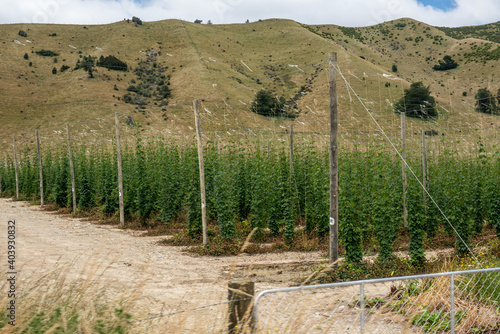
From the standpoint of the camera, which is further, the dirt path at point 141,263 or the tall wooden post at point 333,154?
the tall wooden post at point 333,154

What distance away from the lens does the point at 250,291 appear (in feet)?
10.5

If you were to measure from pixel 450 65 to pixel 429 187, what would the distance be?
75.5 meters

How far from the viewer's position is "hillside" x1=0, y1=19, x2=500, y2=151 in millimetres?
43075

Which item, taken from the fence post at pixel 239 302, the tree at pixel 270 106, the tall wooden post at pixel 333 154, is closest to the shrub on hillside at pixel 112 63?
the tree at pixel 270 106

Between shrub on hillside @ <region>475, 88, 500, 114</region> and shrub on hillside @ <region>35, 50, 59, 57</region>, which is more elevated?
shrub on hillside @ <region>35, 50, 59, 57</region>

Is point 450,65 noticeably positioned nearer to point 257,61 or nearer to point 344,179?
point 257,61

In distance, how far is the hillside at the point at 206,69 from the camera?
4308 cm

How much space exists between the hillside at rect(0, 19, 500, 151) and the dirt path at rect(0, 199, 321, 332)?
16073 mm

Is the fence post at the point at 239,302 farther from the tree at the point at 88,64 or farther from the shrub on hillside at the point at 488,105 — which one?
the tree at the point at 88,64

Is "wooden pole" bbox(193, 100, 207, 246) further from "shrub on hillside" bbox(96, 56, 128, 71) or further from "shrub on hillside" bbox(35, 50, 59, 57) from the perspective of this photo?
"shrub on hillside" bbox(35, 50, 59, 57)

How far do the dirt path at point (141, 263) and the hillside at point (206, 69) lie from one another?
16.1 m

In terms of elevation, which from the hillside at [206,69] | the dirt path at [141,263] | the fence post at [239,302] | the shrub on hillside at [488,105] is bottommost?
the dirt path at [141,263]

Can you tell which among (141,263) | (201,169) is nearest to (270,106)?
(201,169)

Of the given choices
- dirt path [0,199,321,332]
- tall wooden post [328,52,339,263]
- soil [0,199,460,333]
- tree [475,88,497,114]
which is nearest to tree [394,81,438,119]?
tree [475,88,497,114]
